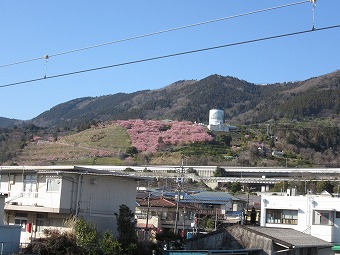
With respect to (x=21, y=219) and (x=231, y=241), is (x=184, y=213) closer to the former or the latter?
(x=231, y=241)

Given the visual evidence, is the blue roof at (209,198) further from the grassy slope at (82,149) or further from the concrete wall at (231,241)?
the grassy slope at (82,149)

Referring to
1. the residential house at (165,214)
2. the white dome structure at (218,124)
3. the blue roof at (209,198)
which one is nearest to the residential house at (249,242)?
the residential house at (165,214)

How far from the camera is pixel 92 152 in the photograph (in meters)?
95.9

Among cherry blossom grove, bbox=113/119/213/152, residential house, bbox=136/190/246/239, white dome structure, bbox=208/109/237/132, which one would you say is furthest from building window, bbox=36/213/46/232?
white dome structure, bbox=208/109/237/132

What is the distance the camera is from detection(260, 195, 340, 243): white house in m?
32.4

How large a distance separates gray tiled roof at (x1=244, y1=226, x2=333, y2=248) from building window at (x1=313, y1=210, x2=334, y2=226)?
5.39ft

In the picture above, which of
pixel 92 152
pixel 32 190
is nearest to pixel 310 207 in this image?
pixel 32 190

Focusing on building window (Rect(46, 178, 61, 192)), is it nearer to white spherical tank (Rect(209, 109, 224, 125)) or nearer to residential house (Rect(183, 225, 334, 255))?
residential house (Rect(183, 225, 334, 255))

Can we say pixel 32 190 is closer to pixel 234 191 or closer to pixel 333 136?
pixel 234 191

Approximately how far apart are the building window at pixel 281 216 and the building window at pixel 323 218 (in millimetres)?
1348

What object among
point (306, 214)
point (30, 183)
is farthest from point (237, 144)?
point (30, 183)

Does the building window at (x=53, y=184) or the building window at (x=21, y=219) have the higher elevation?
the building window at (x=53, y=184)

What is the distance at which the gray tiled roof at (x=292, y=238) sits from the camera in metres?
25.6

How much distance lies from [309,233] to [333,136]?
8560cm
